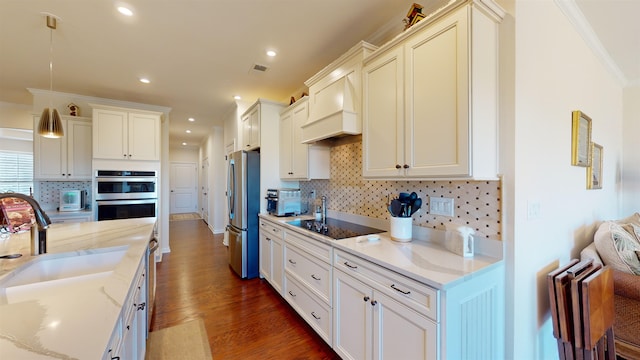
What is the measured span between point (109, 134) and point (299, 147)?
→ 9.69ft

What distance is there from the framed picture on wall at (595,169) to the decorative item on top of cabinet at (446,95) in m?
1.79

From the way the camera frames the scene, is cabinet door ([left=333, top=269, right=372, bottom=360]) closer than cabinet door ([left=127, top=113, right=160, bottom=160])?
Yes

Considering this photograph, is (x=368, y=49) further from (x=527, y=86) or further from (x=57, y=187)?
(x=57, y=187)

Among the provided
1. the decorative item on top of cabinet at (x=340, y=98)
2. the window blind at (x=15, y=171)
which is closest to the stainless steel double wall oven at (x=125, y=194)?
the window blind at (x=15, y=171)

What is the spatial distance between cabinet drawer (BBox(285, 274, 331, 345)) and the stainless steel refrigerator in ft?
3.16

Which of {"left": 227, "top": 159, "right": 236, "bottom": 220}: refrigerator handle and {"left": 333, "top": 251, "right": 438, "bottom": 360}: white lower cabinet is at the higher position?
{"left": 227, "top": 159, "right": 236, "bottom": 220}: refrigerator handle

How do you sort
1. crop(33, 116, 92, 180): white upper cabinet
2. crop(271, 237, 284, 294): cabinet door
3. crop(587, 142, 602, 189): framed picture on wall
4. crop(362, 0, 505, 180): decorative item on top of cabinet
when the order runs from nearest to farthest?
crop(362, 0, 505, 180): decorative item on top of cabinet
crop(587, 142, 602, 189): framed picture on wall
crop(271, 237, 284, 294): cabinet door
crop(33, 116, 92, 180): white upper cabinet

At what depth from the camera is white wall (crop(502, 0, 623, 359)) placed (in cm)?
144

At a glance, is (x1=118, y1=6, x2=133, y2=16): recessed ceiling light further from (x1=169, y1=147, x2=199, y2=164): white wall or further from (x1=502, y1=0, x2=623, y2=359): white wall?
(x1=169, y1=147, x2=199, y2=164): white wall

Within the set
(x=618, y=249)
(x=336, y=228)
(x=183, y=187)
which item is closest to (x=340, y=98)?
(x=336, y=228)

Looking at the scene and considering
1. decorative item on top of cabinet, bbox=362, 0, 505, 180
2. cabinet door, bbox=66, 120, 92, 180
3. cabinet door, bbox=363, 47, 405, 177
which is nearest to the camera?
decorative item on top of cabinet, bbox=362, 0, 505, 180

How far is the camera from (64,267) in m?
1.48

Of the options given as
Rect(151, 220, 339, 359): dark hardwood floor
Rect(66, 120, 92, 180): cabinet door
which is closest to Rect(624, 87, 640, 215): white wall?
Rect(151, 220, 339, 359): dark hardwood floor

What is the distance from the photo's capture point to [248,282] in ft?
10.8
